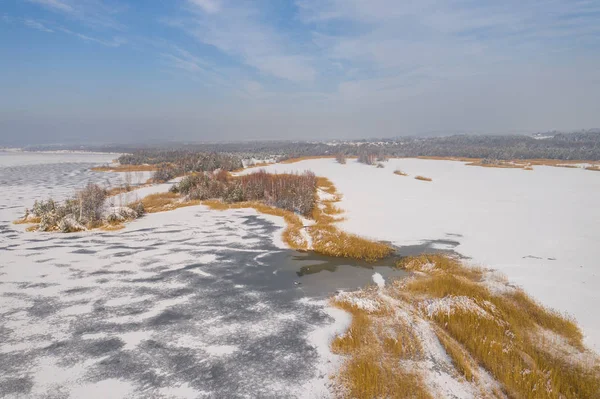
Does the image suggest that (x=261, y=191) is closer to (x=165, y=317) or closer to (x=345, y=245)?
(x=345, y=245)

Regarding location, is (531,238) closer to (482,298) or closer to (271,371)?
(482,298)

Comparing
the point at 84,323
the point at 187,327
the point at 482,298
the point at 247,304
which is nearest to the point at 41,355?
the point at 84,323

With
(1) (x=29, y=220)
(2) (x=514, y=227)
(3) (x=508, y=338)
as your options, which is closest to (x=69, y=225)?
(1) (x=29, y=220)

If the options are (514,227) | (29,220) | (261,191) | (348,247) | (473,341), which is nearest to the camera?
(473,341)

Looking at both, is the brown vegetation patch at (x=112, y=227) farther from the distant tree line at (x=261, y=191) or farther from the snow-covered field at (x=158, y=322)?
the distant tree line at (x=261, y=191)

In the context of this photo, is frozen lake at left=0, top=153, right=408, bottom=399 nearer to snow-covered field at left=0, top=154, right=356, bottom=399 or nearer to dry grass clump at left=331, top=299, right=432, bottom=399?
snow-covered field at left=0, top=154, right=356, bottom=399

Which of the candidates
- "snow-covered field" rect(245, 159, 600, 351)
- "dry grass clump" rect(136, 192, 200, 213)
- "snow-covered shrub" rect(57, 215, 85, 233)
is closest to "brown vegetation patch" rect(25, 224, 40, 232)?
"snow-covered shrub" rect(57, 215, 85, 233)

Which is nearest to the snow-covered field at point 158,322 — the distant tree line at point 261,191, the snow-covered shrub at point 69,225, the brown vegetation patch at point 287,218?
the brown vegetation patch at point 287,218
